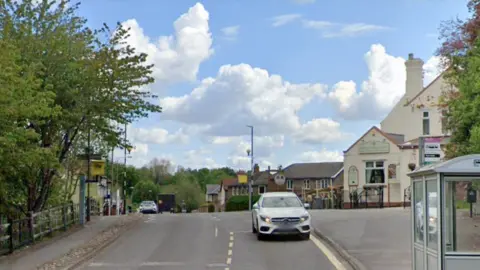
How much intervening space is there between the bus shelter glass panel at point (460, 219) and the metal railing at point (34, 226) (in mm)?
12944

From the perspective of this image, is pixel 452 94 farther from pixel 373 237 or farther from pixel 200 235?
pixel 200 235

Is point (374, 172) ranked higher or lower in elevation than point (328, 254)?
higher

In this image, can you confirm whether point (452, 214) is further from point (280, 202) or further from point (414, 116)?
point (414, 116)

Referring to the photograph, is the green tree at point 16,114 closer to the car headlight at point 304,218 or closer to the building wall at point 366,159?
the car headlight at point 304,218

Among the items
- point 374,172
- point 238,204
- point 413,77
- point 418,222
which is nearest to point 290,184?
point 238,204

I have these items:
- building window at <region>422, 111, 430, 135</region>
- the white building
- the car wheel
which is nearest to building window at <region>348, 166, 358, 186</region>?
the white building

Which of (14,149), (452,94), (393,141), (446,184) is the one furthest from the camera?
(393,141)

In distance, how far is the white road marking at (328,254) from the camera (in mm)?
16547

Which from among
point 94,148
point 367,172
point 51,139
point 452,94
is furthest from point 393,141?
point 51,139

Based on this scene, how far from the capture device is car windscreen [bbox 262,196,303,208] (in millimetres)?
23675

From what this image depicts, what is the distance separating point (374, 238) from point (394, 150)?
3260cm

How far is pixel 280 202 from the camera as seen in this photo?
2391cm

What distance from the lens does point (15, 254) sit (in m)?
19.6

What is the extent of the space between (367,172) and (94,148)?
23738 millimetres
